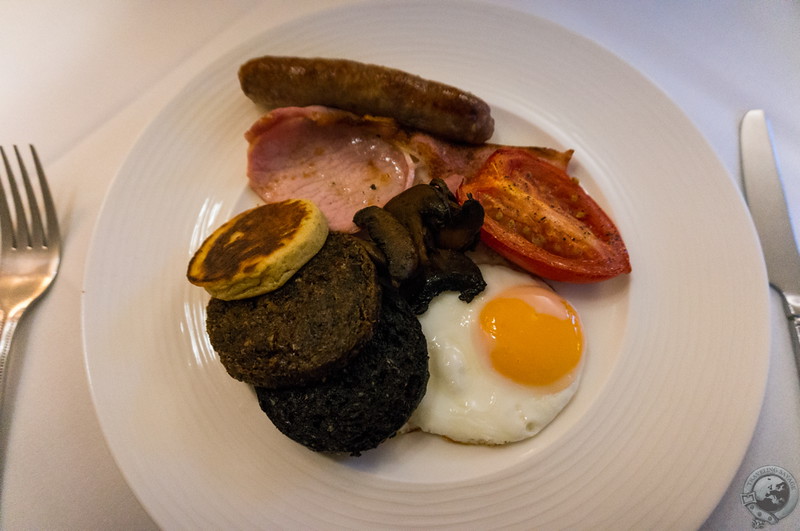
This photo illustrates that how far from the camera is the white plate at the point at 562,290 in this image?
5.60 ft

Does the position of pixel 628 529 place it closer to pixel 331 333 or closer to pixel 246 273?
pixel 331 333

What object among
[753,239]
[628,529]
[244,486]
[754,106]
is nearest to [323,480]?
[244,486]

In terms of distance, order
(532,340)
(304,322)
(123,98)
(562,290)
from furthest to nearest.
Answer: (123,98) < (562,290) < (532,340) < (304,322)

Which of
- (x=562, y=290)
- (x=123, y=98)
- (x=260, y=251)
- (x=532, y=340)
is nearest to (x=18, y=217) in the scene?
(x=123, y=98)

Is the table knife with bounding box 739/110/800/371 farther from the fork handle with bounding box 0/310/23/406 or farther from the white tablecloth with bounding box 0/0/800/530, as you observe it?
the fork handle with bounding box 0/310/23/406

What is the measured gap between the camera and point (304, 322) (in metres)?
1.53

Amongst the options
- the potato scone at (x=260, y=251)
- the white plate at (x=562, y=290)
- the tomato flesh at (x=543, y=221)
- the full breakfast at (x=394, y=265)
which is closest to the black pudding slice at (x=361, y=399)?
the full breakfast at (x=394, y=265)

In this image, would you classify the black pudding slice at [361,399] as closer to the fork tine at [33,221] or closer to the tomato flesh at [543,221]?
the tomato flesh at [543,221]

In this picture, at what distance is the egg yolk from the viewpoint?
73.7 inches

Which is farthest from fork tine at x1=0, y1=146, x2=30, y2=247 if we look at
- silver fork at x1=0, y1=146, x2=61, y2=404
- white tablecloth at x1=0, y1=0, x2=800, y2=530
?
white tablecloth at x1=0, y1=0, x2=800, y2=530

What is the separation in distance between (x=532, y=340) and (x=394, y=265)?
2.18ft

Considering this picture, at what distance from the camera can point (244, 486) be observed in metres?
1.74

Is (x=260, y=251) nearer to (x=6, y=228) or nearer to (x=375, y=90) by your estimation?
(x=375, y=90)

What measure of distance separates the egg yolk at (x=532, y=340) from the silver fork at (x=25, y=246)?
2063 millimetres
